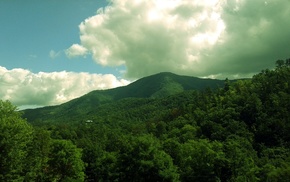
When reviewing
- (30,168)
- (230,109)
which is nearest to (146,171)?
(30,168)

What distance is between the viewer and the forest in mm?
47950

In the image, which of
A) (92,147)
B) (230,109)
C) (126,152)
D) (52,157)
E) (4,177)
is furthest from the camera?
(230,109)

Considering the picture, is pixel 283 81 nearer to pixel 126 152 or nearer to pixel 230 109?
pixel 230 109

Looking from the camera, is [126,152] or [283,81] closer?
[126,152]

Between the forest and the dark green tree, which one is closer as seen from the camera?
the dark green tree

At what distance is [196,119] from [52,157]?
78.1 meters

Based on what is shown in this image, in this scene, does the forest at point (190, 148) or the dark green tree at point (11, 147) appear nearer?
the dark green tree at point (11, 147)

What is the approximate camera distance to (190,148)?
72.1 meters

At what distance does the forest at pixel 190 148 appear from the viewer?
157ft

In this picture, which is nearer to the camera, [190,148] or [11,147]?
[11,147]

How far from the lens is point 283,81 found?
416 feet

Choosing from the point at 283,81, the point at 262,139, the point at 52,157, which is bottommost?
the point at 262,139

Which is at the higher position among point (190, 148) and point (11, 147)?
point (11, 147)

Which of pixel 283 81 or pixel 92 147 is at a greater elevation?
pixel 283 81
